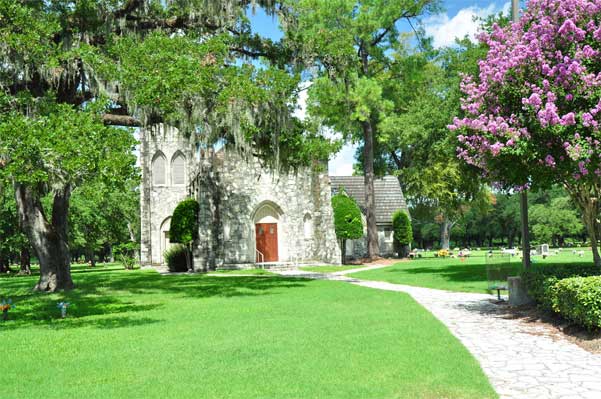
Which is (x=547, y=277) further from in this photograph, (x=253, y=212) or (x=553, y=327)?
(x=253, y=212)

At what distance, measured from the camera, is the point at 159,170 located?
120ft

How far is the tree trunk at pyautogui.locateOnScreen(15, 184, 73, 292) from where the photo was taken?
18953 mm

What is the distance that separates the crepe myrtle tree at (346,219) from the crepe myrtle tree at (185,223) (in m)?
7.85

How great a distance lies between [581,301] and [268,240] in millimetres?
24586

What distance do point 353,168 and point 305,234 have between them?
2258 cm

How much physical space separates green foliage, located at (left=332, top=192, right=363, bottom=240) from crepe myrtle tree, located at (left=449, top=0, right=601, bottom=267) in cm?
2142

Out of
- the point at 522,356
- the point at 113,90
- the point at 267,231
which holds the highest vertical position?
the point at 113,90

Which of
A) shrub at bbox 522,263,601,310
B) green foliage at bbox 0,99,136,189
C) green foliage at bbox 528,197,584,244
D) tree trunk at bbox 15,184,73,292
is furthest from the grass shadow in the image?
green foliage at bbox 528,197,584,244

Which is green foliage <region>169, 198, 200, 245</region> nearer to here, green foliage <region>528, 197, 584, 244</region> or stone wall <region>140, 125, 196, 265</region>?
stone wall <region>140, 125, 196, 265</region>

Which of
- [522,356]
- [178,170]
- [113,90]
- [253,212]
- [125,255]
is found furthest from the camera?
[125,255]

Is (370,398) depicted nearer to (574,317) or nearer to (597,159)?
(574,317)

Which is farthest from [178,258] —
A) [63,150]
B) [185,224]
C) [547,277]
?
[547,277]

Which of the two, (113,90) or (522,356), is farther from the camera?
(113,90)

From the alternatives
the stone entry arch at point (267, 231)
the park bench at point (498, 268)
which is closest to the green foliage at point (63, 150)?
the park bench at point (498, 268)
